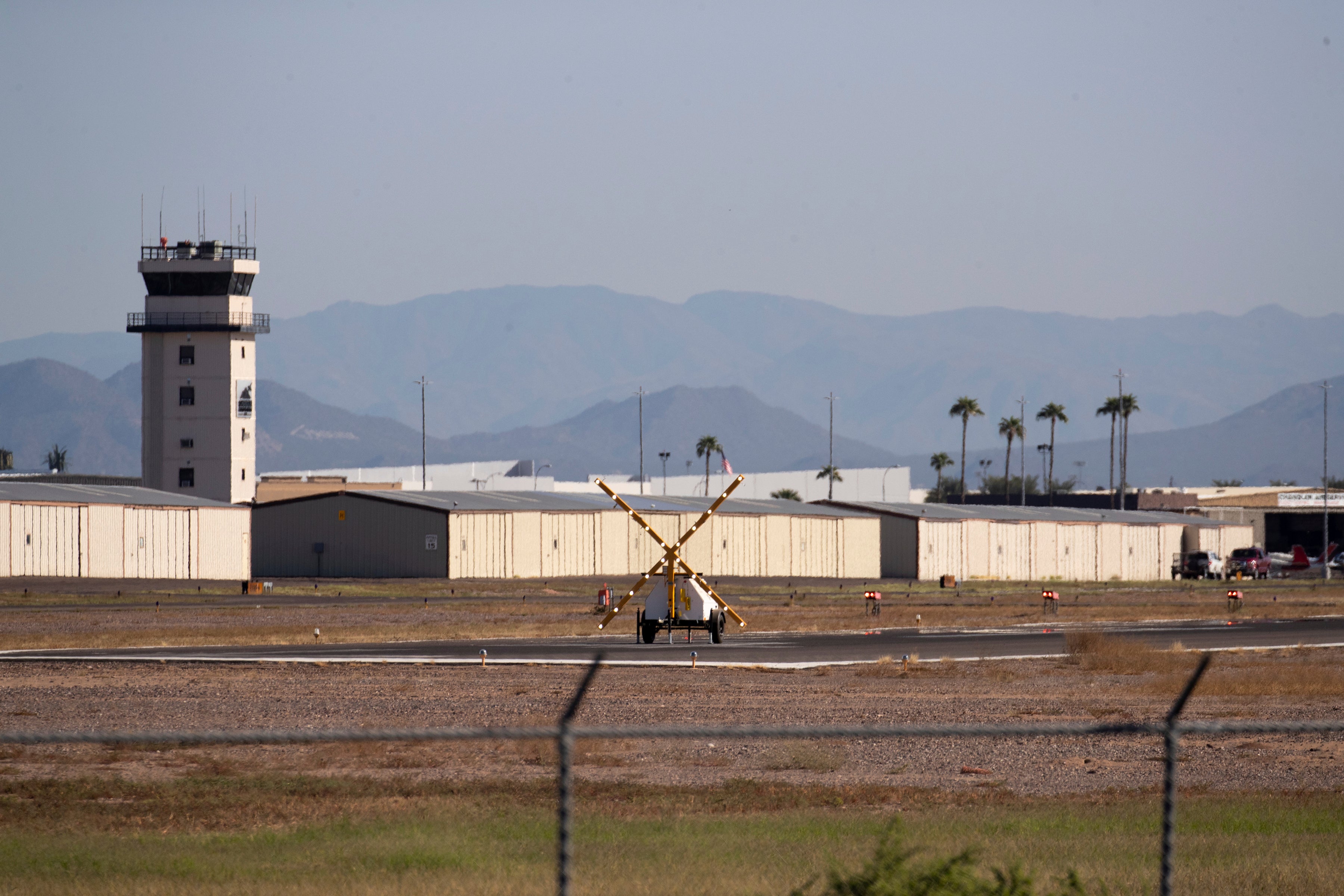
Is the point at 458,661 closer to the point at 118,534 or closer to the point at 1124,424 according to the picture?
the point at 118,534

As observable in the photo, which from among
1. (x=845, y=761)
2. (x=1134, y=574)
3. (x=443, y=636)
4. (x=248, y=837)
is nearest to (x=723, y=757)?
(x=845, y=761)

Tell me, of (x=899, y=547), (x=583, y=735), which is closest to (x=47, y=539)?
(x=899, y=547)

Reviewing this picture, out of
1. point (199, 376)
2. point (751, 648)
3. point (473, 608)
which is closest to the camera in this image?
point (751, 648)

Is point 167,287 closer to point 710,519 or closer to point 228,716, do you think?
point 710,519

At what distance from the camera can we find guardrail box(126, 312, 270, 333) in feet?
363

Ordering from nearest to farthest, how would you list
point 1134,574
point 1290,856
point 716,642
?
point 1290,856
point 716,642
point 1134,574

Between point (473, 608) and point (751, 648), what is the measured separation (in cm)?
2034

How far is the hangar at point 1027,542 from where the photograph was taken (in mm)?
90938

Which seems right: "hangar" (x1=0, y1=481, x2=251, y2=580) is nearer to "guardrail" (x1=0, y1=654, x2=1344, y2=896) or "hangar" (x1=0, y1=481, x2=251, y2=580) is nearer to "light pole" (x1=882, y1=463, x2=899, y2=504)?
"guardrail" (x1=0, y1=654, x2=1344, y2=896)

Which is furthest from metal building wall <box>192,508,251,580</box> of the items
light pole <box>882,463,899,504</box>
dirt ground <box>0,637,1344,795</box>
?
light pole <box>882,463,899,504</box>

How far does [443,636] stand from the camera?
131ft

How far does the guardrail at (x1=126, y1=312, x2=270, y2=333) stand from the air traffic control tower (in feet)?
0.20

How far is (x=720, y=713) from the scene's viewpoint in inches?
903

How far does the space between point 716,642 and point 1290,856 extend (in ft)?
86.4
